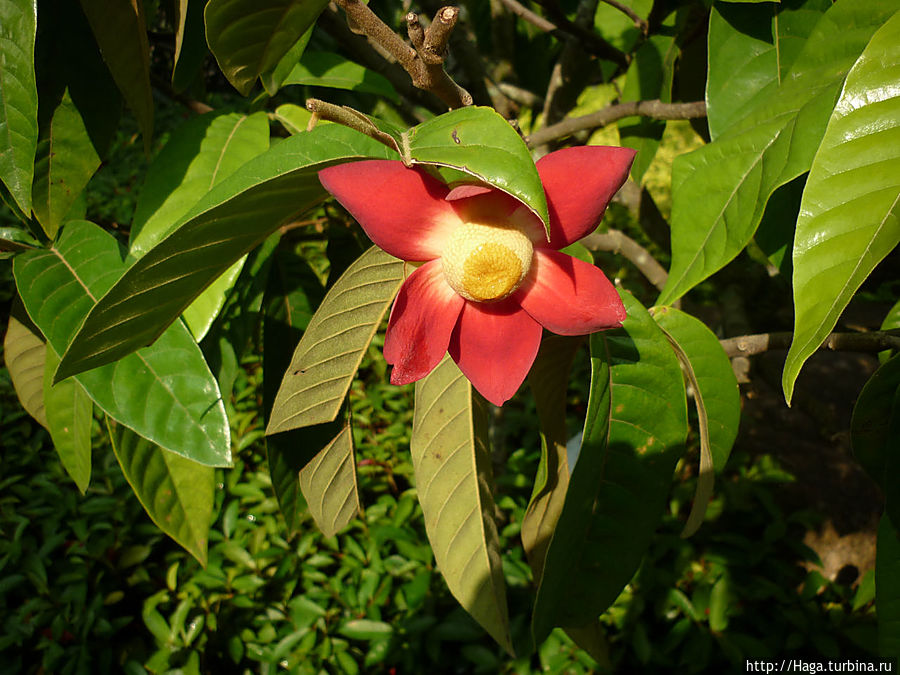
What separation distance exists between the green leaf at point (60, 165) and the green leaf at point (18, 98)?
15cm

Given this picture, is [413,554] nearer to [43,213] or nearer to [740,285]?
[740,285]

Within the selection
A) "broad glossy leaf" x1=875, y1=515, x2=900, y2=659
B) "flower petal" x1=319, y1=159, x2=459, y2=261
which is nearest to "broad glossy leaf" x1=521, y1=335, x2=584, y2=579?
"flower petal" x1=319, y1=159, x2=459, y2=261

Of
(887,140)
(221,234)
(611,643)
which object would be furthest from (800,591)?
(221,234)

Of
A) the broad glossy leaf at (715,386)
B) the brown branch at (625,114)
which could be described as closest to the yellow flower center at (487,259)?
the broad glossy leaf at (715,386)

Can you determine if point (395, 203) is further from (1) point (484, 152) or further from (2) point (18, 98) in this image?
(2) point (18, 98)

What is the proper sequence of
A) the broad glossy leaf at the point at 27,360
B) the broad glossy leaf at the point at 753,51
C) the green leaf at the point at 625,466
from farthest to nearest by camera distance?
the broad glossy leaf at the point at 27,360, the broad glossy leaf at the point at 753,51, the green leaf at the point at 625,466

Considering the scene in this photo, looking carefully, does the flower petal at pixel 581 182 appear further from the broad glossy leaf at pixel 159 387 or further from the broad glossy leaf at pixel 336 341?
the broad glossy leaf at pixel 159 387

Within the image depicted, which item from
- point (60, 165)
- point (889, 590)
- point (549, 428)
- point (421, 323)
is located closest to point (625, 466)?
point (549, 428)

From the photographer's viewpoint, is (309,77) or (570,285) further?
(309,77)

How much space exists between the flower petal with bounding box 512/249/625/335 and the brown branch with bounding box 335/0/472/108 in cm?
13

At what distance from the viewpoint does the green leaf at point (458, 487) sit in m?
0.61

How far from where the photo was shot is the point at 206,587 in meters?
1.99

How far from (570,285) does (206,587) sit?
1927 millimetres

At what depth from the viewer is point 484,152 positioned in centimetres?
35
